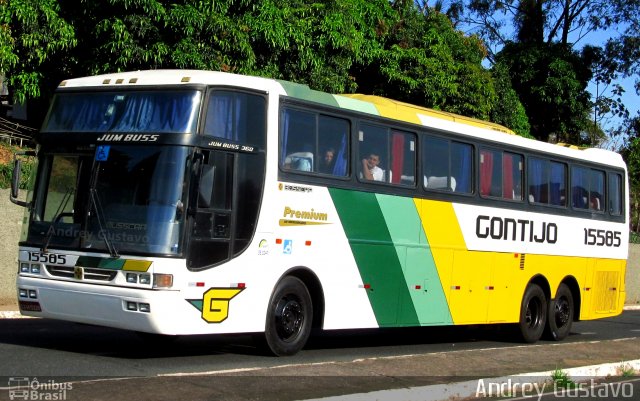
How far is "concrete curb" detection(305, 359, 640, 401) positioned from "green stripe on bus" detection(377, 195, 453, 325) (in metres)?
2.88

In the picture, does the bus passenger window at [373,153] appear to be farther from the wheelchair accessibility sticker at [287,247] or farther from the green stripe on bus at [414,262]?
the wheelchair accessibility sticker at [287,247]

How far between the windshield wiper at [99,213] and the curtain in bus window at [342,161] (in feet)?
10.9

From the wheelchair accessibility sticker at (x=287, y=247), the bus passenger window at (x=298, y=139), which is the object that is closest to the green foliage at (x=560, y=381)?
the wheelchair accessibility sticker at (x=287, y=247)

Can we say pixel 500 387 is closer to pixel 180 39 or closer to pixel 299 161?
pixel 299 161

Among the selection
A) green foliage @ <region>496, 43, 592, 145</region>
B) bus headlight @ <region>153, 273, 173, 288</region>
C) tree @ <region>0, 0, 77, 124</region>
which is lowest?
bus headlight @ <region>153, 273, 173, 288</region>

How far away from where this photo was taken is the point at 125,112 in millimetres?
10773

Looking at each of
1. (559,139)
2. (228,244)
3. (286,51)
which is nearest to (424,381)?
(228,244)

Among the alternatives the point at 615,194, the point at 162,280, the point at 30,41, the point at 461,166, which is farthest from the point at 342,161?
the point at 30,41

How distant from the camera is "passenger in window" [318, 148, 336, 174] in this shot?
12156 millimetres

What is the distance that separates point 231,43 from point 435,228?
22.7 ft

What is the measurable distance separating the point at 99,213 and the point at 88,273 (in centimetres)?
69

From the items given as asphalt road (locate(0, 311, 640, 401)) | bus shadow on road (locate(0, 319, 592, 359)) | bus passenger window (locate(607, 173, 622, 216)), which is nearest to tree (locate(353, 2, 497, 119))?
bus passenger window (locate(607, 173, 622, 216))

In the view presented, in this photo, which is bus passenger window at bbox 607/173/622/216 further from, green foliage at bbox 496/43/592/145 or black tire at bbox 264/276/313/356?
green foliage at bbox 496/43/592/145

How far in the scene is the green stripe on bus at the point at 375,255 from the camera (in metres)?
12.6
